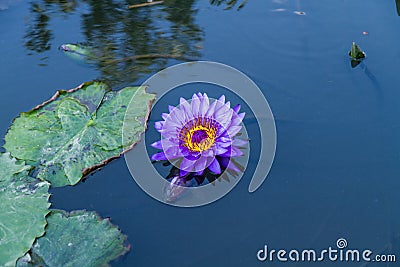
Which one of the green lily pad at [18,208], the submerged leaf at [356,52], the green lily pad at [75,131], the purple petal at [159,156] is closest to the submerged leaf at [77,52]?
the green lily pad at [75,131]

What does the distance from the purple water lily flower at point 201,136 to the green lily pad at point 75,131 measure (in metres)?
0.16

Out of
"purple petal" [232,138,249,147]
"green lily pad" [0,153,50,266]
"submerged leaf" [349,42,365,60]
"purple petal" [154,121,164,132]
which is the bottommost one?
"green lily pad" [0,153,50,266]

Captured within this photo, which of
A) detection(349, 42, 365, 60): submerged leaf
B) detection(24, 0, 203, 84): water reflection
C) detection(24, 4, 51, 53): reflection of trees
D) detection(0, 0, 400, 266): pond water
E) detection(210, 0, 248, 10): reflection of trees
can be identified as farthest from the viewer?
detection(210, 0, 248, 10): reflection of trees

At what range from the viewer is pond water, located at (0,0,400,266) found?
1711mm

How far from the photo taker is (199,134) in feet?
6.01

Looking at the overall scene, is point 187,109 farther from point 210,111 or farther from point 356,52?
point 356,52

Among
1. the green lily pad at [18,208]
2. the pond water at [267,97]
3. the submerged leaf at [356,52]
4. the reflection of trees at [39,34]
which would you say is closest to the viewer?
the green lily pad at [18,208]

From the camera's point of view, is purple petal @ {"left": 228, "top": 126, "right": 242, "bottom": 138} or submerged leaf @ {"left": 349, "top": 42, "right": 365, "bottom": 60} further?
submerged leaf @ {"left": 349, "top": 42, "right": 365, "bottom": 60}

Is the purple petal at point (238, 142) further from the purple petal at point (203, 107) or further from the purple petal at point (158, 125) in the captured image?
the purple petal at point (158, 125)

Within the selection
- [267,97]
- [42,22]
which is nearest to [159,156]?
[267,97]

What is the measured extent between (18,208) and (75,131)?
1.30 feet

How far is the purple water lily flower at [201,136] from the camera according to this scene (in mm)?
1827

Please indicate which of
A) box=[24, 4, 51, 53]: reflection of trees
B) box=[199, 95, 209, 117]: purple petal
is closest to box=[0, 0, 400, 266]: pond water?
box=[24, 4, 51, 53]: reflection of trees

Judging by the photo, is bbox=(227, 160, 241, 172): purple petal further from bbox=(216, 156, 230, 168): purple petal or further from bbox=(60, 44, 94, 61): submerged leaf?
bbox=(60, 44, 94, 61): submerged leaf
